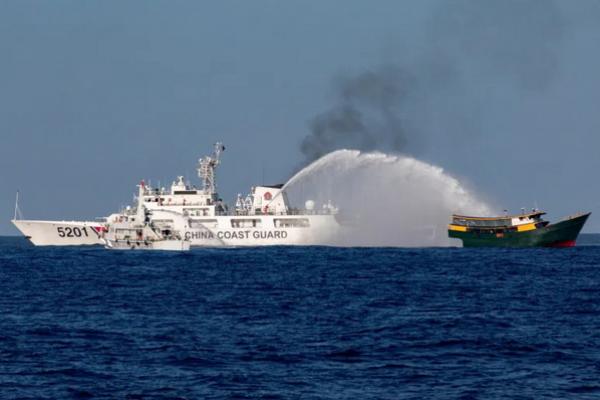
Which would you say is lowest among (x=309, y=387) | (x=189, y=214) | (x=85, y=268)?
(x=309, y=387)

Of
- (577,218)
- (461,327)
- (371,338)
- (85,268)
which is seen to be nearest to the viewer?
(371,338)

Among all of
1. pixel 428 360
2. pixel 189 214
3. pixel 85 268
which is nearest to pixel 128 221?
pixel 189 214

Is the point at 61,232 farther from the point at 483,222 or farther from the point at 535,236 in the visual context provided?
the point at 535,236

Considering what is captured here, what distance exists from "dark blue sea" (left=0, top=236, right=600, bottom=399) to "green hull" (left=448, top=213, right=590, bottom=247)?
32212 millimetres

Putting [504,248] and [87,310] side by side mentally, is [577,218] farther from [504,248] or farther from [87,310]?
[87,310]

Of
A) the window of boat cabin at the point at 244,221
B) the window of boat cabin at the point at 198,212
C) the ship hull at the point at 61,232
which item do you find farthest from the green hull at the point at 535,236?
the ship hull at the point at 61,232

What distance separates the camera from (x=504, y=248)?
11438cm

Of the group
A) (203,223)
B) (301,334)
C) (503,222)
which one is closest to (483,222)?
(503,222)

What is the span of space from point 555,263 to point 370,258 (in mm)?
18189

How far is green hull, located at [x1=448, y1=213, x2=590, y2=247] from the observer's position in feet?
368

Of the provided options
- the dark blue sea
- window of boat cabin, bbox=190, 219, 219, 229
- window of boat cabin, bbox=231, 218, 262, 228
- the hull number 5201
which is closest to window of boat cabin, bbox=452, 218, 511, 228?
window of boat cabin, bbox=231, 218, 262, 228

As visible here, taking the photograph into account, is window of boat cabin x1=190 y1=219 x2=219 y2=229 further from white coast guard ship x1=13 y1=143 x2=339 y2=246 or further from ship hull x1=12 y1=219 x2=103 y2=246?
ship hull x1=12 y1=219 x2=103 y2=246

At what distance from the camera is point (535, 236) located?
11275 centimetres

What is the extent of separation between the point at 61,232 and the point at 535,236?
62.3 m
